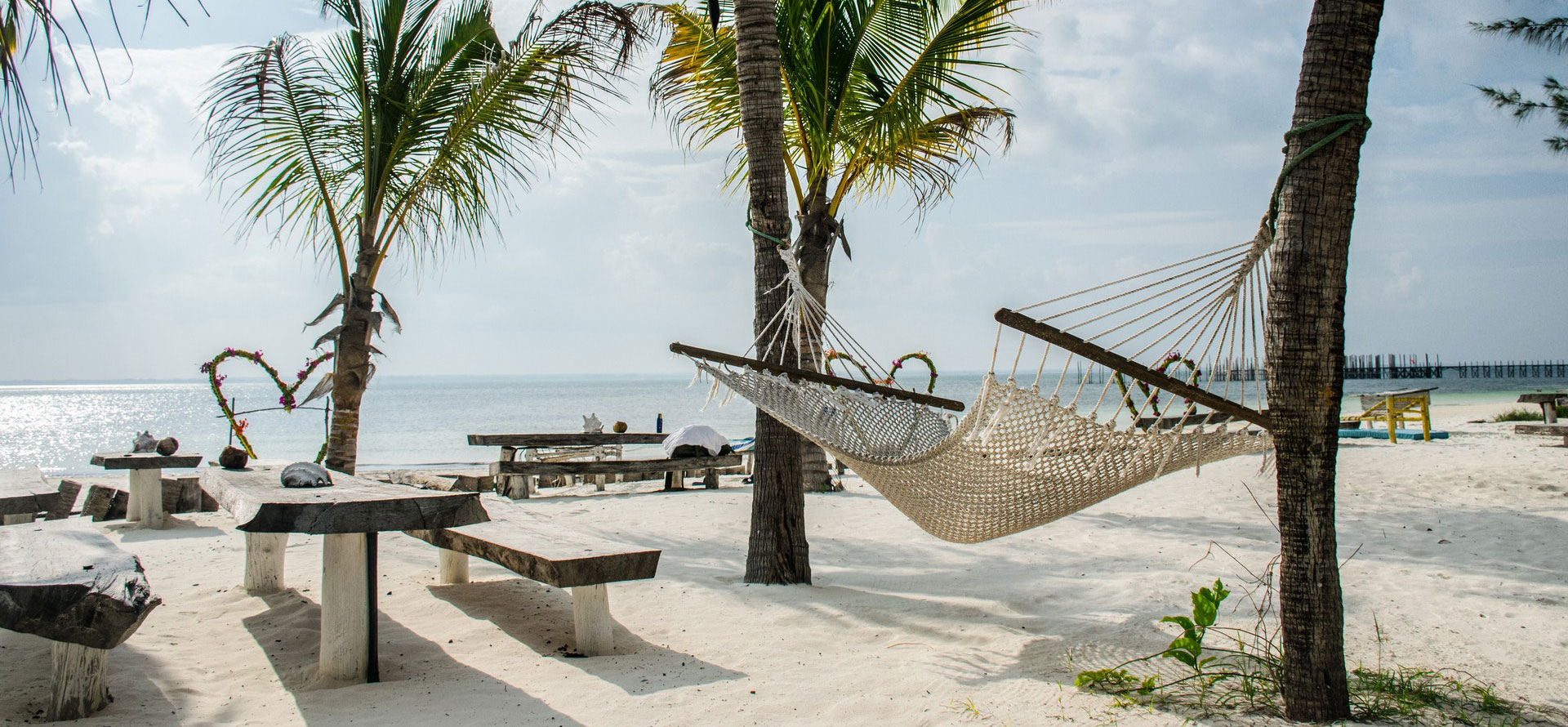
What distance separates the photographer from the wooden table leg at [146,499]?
4910 mm

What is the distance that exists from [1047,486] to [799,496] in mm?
1222

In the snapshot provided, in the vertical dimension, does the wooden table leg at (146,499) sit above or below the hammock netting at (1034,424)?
below

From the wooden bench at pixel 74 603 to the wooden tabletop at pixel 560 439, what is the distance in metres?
4.42

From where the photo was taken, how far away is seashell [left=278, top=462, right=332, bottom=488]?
2529 millimetres

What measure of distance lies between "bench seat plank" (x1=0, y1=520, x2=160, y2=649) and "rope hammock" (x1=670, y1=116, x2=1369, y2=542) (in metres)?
1.55

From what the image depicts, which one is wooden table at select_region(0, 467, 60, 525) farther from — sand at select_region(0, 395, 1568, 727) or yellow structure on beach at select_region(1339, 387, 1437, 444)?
yellow structure on beach at select_region(1339, 387, 1437, 444)

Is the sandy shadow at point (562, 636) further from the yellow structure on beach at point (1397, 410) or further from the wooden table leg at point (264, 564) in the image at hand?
the yellow structure on beach at point (1397, 410)

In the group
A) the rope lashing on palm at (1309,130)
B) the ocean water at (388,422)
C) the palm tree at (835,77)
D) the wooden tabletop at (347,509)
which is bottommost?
the ocean water at (388,422)

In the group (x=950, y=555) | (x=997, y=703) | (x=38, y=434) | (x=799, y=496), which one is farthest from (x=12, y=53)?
(x=38, y=434)

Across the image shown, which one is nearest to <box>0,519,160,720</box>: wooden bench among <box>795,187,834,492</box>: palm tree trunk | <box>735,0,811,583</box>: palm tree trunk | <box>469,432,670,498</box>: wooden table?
<box>735,0,811,583</box>: palm tree trunk

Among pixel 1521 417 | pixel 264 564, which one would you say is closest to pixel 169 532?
pixel 264 564

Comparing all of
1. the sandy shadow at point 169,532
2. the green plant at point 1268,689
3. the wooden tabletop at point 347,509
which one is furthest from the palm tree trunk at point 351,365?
the green plant at point 1268,689

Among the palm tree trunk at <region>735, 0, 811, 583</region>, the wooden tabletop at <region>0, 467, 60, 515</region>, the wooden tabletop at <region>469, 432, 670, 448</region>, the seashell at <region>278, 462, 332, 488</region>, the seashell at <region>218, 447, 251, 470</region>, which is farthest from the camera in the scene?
the wooden tabletop at <region>469, 432, 670, 448</region>

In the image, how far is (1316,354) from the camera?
1982 millimetres
